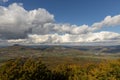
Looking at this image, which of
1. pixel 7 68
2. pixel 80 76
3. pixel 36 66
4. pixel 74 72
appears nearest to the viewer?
pixel 7 68

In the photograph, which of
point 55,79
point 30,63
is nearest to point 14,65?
point 30,63

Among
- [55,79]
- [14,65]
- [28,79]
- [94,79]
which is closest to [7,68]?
[14,65]

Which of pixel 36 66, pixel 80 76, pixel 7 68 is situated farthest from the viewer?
pixel 80 76

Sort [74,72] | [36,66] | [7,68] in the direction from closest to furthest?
[7,68] < [36,66] < [74,72]

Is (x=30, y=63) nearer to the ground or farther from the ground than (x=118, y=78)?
farther from the ground

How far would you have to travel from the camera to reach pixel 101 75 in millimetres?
92125

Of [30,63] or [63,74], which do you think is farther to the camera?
[63,74]

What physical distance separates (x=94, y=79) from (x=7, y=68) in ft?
116

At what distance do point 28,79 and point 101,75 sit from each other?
98.1 feet

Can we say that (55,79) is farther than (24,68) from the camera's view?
Yes

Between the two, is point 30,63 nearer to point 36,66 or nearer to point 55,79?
point 36,66

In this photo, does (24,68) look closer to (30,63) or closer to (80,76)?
(30,63)

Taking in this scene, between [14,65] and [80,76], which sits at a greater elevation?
[14,65]

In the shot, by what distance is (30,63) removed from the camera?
97.6 meters
